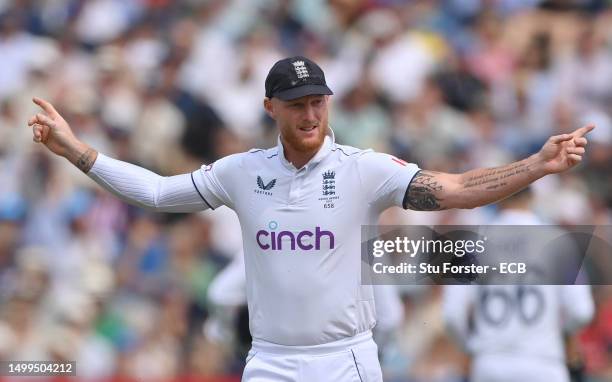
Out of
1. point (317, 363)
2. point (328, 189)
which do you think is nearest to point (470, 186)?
point (328, 189)

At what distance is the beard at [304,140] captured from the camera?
18.7ft

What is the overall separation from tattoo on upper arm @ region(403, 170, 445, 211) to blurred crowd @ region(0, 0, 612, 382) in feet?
12.9

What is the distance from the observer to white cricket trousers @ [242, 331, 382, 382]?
5.63m

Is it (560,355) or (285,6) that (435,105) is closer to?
(285,6)

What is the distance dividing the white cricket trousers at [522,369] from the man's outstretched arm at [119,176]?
3292mm

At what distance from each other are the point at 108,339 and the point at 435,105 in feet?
11.9

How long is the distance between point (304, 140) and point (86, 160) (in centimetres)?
103

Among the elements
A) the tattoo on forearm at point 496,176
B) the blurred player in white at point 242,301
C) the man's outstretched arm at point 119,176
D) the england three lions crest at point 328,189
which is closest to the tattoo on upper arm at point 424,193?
the tattoo on forearm at point 496,176

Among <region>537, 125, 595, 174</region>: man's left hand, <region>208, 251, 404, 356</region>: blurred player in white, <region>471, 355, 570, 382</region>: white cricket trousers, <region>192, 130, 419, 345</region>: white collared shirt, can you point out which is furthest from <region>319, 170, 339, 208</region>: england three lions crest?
<region>471, 355, 570, 382</region>: white cricket trousers

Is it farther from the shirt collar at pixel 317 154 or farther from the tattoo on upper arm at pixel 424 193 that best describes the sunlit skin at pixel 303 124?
the tattoo on upper arm at pixel 424 193

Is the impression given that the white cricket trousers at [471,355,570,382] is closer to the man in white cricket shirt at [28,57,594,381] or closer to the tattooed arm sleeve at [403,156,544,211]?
the man in white cricket shirt at [28,57,594,381]

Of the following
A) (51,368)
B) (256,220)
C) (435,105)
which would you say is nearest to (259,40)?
(435,105)

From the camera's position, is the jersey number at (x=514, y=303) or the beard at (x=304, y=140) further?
the jersey number at (x=514, y=303)

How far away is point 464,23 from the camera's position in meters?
12.5
